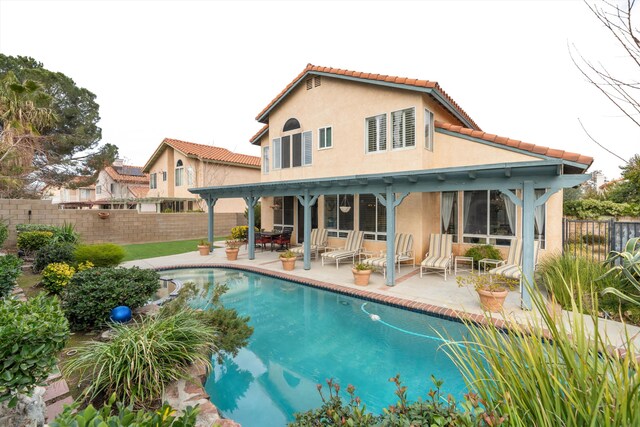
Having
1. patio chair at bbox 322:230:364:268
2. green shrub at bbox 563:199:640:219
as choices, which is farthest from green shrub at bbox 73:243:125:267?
green shrub at bbox 563:199:640:219

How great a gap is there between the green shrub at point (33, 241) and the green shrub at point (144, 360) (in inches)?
432

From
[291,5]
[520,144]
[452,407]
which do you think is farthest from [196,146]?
[452,407]

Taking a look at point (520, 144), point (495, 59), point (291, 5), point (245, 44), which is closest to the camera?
point (495, 59)

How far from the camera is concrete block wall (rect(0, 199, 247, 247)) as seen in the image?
1559cm

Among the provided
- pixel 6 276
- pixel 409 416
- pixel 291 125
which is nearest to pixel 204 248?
pixel 291 125

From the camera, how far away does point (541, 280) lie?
376 inches

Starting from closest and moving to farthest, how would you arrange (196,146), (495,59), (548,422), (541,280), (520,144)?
(548,422) < (495,59) < (541,280) < (520,144) < (196,146)

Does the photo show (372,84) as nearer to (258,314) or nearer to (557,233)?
(557,233)

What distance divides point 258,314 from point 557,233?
1106cm

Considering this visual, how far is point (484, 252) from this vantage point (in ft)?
39.1

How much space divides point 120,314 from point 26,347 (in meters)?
3.38

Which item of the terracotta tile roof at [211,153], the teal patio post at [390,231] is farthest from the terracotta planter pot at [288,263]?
the terracotta tile roof at [211,153]

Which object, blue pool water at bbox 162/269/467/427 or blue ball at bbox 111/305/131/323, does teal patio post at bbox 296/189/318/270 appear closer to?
blue pool water at bbox 162/269/467/427

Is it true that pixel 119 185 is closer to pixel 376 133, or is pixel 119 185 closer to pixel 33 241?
pixel 33 241
